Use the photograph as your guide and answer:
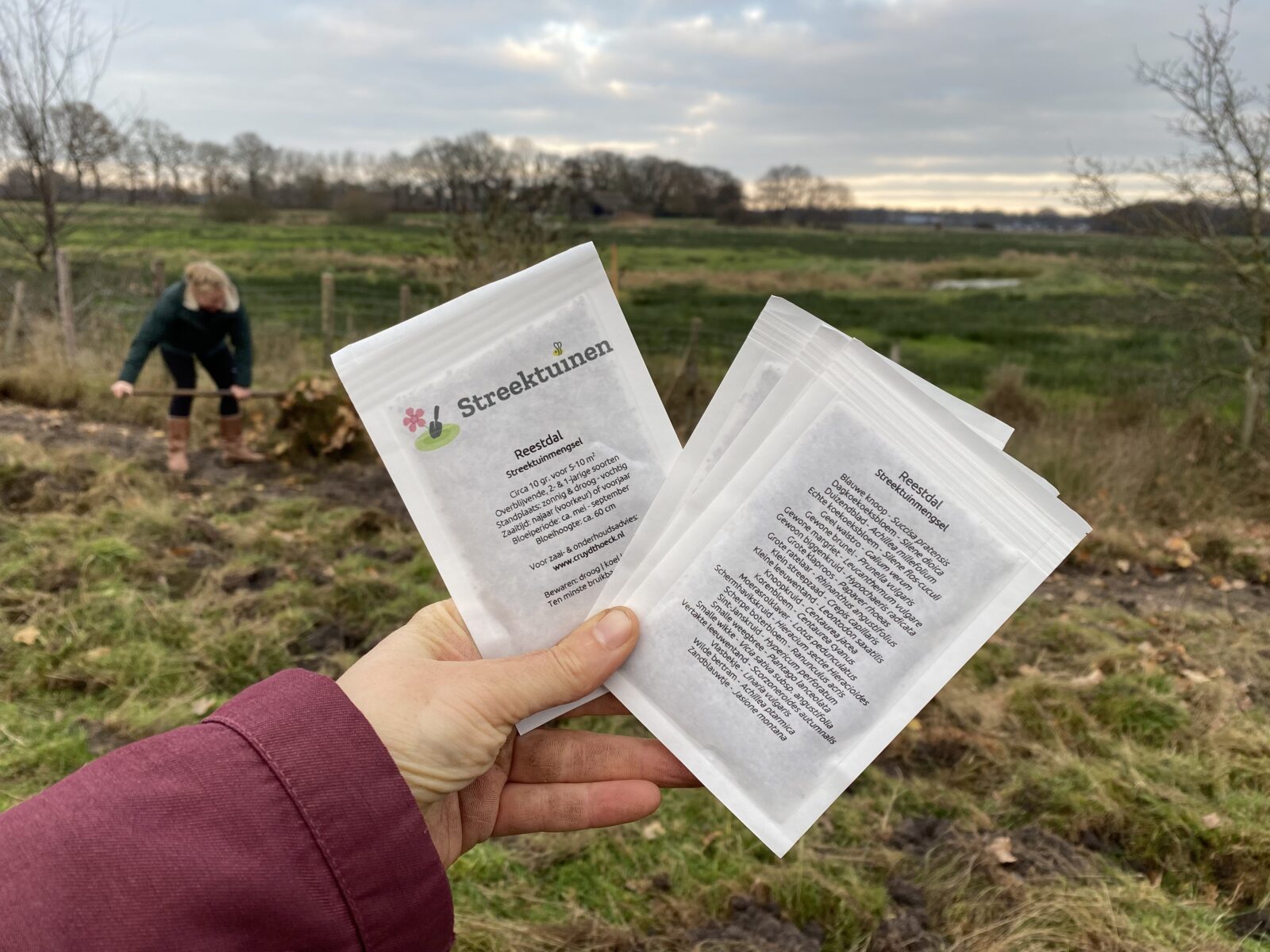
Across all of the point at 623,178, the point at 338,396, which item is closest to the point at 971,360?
the point at 338,396

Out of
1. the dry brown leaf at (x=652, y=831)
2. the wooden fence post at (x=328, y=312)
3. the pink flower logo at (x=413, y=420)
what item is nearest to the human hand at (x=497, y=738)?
the pink flower logo at (x=413, y=420)

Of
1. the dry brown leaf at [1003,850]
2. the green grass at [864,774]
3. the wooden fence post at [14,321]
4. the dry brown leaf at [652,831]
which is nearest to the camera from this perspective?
the green grass at [864,774]

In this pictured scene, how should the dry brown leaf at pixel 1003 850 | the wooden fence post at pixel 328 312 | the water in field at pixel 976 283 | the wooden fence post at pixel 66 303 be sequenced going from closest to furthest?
the dry brown leaf at pixel 1003 850
the wooden fence post at pixel 66 303
the wooden fence post at pixel 328 312
the water in field at pixel 976 283

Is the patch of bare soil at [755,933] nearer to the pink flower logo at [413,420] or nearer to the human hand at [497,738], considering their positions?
the human hand at [497,738]

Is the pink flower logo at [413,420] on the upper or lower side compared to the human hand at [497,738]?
upper

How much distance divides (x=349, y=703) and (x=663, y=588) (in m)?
0.60

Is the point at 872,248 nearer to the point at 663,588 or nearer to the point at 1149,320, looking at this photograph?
the point at 1149,320

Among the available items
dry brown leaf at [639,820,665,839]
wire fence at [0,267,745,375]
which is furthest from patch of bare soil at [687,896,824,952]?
wire fence at [0,267,745,375]

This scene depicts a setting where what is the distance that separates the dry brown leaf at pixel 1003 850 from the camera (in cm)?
291

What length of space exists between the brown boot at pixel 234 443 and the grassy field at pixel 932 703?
33cm

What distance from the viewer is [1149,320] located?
29.1 ft

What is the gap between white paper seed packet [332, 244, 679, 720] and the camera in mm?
1453

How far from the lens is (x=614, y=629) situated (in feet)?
4.94

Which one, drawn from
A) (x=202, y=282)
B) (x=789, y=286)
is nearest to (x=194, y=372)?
(x=202, y=282)
